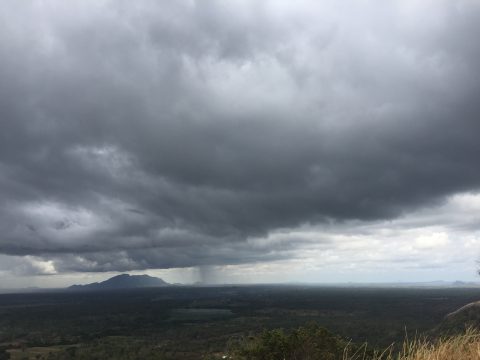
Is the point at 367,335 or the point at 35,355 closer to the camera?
the point at 35,355

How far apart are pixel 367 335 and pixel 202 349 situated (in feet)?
171

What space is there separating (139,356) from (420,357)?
122946 millimetres

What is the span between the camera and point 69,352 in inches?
5000

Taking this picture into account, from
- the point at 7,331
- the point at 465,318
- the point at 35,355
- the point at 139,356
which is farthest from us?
the point at 7,331

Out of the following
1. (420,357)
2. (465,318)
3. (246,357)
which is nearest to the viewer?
(420,357)

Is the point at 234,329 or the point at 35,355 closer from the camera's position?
the point at 35,355

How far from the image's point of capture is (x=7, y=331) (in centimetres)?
19200

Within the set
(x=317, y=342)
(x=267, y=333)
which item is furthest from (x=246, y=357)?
(x=317, y=342)

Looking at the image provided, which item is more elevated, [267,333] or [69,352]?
[267,333]

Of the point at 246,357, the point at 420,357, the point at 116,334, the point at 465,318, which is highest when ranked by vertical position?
the point at 420,357

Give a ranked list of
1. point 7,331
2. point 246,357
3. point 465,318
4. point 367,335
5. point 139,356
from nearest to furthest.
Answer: point 246,357
point 465,318
point 139,356
point 367,335
point 7,331

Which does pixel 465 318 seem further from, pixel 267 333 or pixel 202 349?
pixel 267 333

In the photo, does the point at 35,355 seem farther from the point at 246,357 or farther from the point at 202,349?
the point at 246,357

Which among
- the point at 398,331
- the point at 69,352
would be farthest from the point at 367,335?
the point at 69,352
